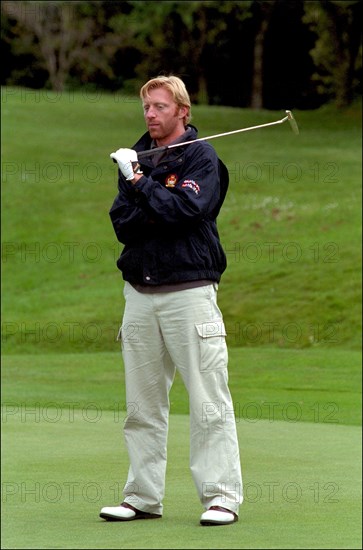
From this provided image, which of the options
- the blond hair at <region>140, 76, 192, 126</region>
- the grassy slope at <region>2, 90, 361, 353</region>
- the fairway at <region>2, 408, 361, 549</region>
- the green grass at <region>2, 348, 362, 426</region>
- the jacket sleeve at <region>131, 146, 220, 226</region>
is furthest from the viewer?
the grassy slope at <region>2, 90, 361, 353</region>

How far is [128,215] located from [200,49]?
128 ft

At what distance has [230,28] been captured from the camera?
140 feet

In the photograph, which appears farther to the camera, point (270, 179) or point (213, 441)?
point (270, 179)

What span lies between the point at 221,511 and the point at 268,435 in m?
4.54

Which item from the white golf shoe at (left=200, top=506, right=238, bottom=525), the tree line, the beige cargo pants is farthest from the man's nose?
the tree line

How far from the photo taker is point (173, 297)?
518 cm

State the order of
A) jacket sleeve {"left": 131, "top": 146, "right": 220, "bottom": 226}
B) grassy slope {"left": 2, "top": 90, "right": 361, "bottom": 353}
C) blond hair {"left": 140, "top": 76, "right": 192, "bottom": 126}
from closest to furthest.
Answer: jacket sleeve {"left": 131, "top": 146, "right": 220, "bottom": 226} < blond hair {"left": 140, "top": 76, "right": 192, "bottom": 126} < grassy slope {"left": 2, "top": 90, "right": 361, "bottom": 353}

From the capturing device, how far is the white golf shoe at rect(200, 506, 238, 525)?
5.31 meters

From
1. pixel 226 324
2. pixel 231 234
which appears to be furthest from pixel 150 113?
pixel 231 234

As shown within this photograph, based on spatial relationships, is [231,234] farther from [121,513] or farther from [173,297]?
[173,297]

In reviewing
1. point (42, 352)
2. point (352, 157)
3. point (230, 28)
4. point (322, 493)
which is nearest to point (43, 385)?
point (42, 352)

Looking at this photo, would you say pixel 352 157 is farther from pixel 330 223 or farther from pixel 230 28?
pixel 230 28

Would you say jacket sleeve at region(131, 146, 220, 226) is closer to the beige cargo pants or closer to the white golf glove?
the white golf glove

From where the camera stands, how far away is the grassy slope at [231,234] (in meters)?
20.2
